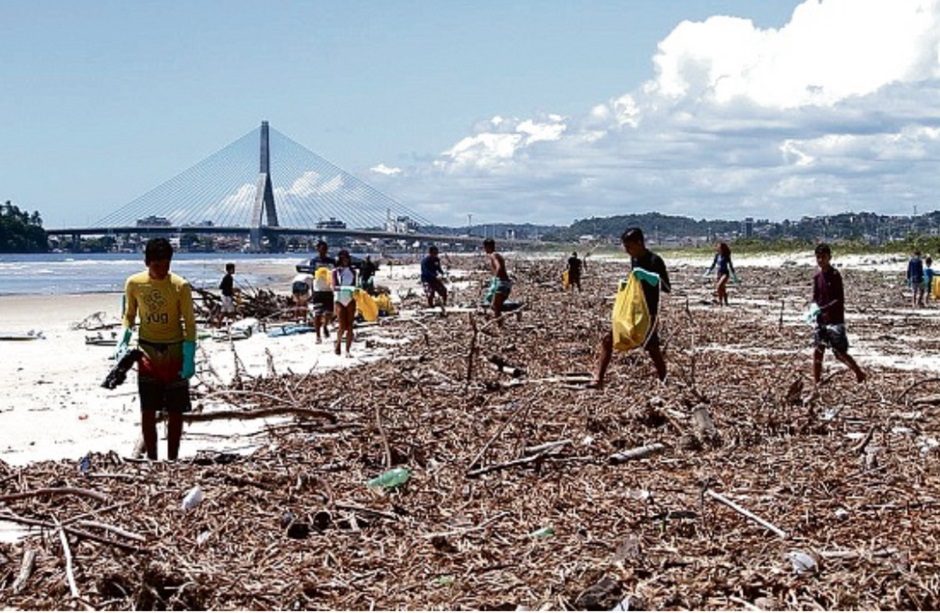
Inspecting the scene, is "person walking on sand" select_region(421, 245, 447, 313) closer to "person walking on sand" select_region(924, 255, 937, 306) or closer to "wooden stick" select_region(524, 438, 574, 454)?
"person walking on sand" select_region(924, 255, 937, 306)

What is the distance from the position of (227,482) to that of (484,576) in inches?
77.7

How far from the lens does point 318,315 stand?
16.1 metres

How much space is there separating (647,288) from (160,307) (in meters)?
4.53

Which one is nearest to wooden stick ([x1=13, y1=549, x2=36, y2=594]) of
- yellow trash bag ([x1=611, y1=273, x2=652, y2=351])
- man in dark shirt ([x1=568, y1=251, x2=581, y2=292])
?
yellow trash bag ([x1=611, y1=273, x2=652, y2=351])

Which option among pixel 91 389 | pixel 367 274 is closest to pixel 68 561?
pixel 91 389

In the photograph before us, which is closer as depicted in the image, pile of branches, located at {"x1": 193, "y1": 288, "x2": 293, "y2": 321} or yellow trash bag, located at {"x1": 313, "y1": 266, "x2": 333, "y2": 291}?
yellow trash bag, located at {"x1": 313, "y1": 266, "x2": 333, "y2": 291}

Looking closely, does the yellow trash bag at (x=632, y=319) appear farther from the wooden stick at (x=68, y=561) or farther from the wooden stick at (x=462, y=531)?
the wooden stick at (x=68, y=561)

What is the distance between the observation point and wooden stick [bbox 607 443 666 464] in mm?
6676

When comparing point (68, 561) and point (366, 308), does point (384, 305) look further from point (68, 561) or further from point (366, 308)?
point (68, 561)

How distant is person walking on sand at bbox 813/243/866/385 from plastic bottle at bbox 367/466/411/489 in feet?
17.9

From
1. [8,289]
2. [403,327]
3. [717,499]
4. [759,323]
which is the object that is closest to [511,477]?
[717,499]

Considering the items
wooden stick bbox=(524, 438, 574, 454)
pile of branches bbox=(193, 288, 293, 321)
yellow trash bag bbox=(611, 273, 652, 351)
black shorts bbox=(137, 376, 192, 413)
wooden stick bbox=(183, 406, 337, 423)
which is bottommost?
pile of branches bbox=(193, 288, 293, 321)

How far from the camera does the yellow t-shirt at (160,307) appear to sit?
7324 millimetres

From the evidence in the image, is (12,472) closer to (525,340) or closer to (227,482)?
(227,482)
